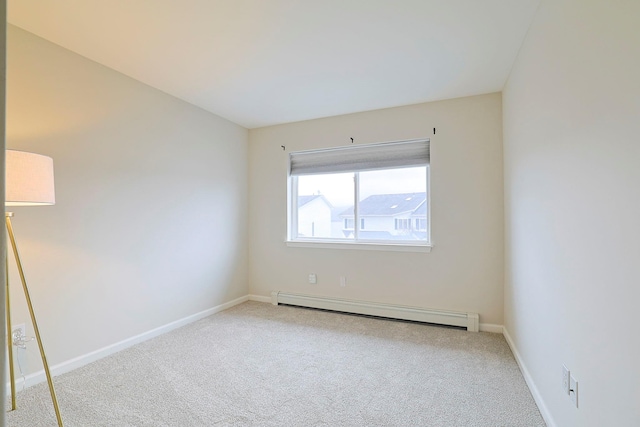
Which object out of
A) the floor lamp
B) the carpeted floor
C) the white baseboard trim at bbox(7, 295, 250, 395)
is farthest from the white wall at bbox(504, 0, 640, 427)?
the white baseboard trim at bbox(7, 295, 250, 395)

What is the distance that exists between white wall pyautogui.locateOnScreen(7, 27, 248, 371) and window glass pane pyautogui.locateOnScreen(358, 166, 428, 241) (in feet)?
5.89

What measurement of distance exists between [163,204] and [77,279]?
3.12ft

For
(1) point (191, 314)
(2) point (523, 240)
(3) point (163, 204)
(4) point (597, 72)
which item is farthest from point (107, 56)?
(2) point (523, 240)

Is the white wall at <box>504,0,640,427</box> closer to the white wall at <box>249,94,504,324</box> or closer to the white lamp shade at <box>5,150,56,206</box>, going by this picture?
the white wall at <box>249,94,504,324</box>

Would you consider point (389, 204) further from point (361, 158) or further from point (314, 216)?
point (314, 216)

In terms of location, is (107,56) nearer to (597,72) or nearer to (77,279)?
(77,279)

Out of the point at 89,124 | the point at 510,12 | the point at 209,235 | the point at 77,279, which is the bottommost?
the point at 77,279

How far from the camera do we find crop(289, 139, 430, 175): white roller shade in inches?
133

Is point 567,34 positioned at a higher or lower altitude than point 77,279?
higher

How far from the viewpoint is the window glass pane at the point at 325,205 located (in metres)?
3.79

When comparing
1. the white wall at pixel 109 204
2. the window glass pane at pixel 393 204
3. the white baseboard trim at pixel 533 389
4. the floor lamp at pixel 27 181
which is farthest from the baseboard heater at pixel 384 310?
the floor lamp at pixel 27 181

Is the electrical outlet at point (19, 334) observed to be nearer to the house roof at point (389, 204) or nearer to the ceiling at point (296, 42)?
the ceiling at point (296, 42)

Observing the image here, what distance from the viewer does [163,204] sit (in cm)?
300

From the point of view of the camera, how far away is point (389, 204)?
Answer: 3555mm
